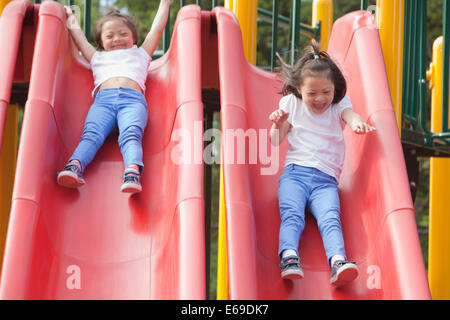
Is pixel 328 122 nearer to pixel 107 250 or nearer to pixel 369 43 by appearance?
pixel 369 43

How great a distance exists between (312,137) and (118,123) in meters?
1.11

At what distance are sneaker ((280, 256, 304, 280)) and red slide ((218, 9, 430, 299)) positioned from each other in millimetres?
92

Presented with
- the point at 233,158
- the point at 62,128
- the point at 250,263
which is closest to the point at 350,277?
the point at 250,263

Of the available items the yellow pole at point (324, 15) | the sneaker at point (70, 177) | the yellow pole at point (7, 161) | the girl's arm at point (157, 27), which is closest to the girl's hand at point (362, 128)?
the sneaker at point (70, 177)

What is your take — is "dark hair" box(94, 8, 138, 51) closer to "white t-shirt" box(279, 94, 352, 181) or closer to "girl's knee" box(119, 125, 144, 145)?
"girl's knee" box(119, 125, 144, 145)

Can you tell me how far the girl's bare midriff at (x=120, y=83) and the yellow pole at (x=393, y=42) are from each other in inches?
61.5

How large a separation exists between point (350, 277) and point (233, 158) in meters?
0.78

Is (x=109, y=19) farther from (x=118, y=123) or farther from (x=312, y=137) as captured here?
(x=312, y=137)

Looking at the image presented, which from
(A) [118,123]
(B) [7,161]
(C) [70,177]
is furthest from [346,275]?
(B) [7,161]

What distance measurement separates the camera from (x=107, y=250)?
324 cm

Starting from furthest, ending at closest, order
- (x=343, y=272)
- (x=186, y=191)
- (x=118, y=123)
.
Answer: (x=118, y=123), (x=186, y=191), (x=343, y=272)

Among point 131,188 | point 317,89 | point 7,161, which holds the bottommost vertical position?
point 131,188

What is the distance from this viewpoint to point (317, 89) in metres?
3.51

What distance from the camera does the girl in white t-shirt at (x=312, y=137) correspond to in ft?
10.7
